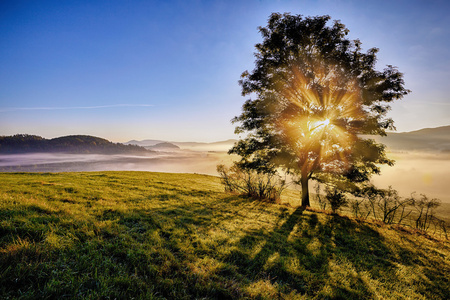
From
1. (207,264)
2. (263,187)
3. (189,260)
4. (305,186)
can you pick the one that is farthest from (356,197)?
(189,260)

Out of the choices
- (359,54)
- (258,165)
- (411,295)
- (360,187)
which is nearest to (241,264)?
(411,295)

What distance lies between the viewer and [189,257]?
4.85 meters

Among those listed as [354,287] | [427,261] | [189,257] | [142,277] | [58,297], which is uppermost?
[58,297]

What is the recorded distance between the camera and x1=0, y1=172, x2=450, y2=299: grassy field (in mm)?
3154

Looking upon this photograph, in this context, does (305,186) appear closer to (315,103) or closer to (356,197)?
(356,197)

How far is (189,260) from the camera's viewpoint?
4730 mm

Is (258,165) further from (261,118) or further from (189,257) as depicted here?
(189,257)

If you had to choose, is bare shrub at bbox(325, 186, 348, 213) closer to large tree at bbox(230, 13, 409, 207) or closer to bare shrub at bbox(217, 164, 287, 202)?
large tree at bbox(230, 13, 409, 207)

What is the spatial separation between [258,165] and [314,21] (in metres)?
12.7

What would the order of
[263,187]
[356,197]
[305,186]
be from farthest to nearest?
1. [263,187]
2. [305,186]
3. [356,197]

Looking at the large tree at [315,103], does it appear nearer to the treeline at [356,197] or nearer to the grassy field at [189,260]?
the treeline at [356,197]

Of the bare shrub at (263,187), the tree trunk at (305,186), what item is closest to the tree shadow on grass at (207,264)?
the tree trunk at (305,186)

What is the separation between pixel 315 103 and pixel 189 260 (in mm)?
14641

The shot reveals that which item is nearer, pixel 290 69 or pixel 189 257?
pixel 189 257
